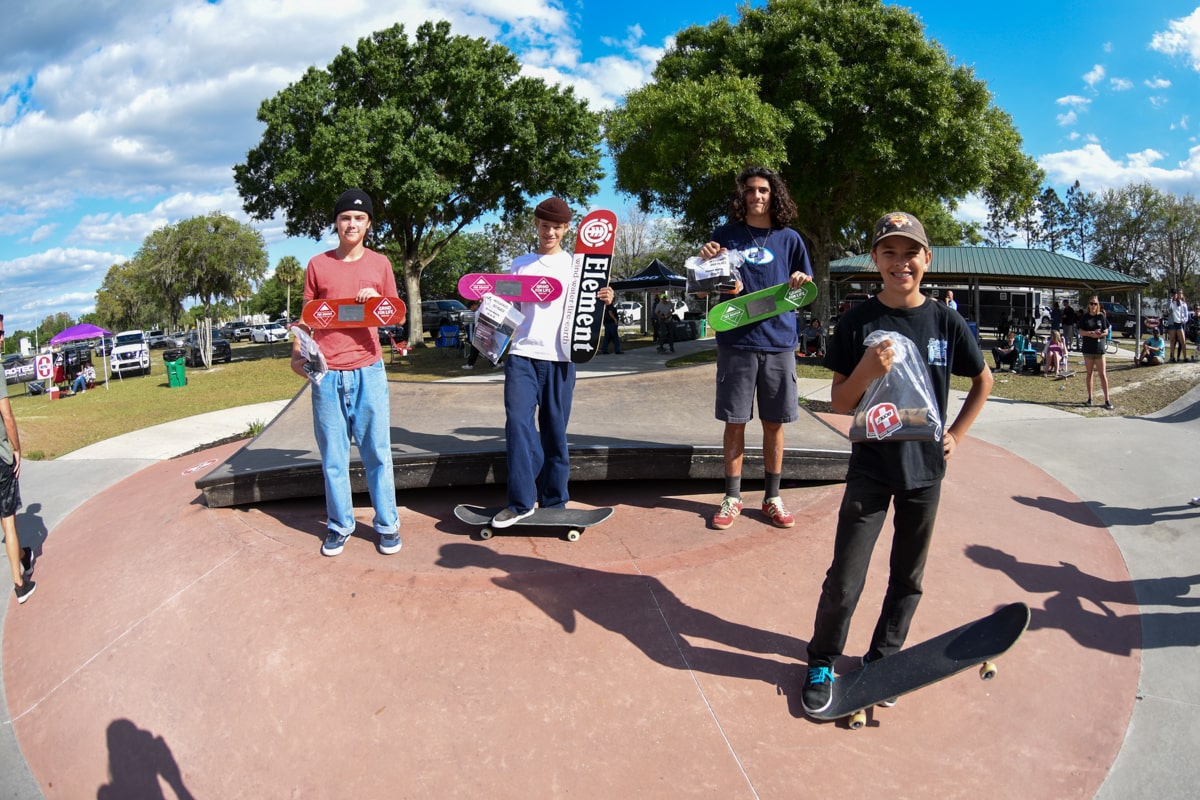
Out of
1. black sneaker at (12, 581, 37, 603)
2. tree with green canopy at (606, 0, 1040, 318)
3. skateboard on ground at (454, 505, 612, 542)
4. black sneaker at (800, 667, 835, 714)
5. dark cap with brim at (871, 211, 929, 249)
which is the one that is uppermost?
tree with green canopy at (606, 0, 1040, 318)

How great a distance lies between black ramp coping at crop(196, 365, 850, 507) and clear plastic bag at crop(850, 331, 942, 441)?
1.99m

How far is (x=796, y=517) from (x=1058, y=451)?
3289mm

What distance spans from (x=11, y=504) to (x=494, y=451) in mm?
2712

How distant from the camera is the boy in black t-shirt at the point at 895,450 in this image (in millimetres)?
2418

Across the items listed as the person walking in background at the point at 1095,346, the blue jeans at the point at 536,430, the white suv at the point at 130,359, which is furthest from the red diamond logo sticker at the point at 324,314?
the white suv at the point at 130,359

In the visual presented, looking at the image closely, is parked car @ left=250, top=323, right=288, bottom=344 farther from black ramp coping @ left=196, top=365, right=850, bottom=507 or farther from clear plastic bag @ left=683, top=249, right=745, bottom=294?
clear plastic bag @ left=683, top=249, right=745, bottom=294

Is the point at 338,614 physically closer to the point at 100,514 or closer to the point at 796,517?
the point at 796,517

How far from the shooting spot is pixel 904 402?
2.38m

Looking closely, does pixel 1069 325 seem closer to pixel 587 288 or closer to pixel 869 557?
pixel 587 288

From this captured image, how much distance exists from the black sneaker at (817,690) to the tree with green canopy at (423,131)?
20670 mm

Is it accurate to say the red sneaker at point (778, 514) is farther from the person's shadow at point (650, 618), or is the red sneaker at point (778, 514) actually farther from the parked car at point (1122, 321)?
the parked car at point (1122, 321)

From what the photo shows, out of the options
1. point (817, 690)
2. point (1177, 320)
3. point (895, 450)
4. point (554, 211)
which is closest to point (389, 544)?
point (554, 211)

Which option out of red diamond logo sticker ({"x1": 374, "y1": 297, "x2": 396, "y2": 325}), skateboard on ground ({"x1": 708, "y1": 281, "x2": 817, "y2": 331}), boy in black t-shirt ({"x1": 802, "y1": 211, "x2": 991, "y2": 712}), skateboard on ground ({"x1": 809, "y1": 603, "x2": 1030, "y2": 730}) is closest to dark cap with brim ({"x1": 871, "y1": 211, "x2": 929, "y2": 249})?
boy in black t-shirt ({"x1": 802, "y1": 211, "x2": 991, "y2": 712})

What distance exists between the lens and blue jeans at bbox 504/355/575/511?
3738 mm
